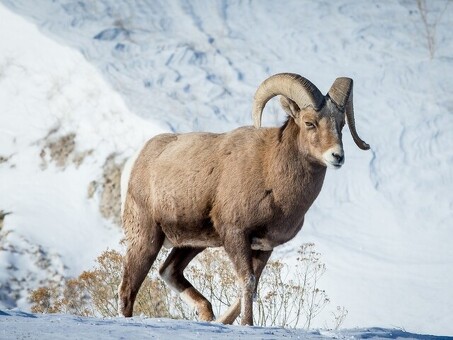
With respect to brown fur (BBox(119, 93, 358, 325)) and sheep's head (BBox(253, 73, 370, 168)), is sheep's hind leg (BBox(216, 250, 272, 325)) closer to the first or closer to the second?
brown fur (BBox(119, 93, 358, 325))

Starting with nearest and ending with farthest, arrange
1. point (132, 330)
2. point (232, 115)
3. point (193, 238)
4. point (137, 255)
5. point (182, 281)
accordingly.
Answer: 1. point (132, 330)
2. point (193, 238)
3. point (137, 255)
4. point (182, 281)
5. point (232, 115)

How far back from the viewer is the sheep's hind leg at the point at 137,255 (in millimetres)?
7809

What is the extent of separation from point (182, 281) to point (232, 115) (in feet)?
34.6

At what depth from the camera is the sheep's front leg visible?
6.90m

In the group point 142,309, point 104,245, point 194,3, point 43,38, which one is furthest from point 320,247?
point 194,3

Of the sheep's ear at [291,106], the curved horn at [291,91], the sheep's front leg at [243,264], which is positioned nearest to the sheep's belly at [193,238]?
the sheep's front leg at [243,264]

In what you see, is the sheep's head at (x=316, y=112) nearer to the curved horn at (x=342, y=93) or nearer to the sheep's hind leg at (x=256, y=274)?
the curved horn at (x=342, y=93)

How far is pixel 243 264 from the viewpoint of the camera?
23.0 ft

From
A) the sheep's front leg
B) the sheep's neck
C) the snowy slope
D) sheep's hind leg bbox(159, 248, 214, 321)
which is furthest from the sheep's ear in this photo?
the snowy slope

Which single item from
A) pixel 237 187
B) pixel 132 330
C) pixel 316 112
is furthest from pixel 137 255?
pixel 132 330

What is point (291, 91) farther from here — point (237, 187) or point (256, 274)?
point (256, 274)

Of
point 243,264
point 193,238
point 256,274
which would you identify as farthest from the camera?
point 193,238

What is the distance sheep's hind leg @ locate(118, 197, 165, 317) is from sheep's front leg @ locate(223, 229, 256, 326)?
0.95 meters

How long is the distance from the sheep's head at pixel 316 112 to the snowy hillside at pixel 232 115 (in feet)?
19.3
